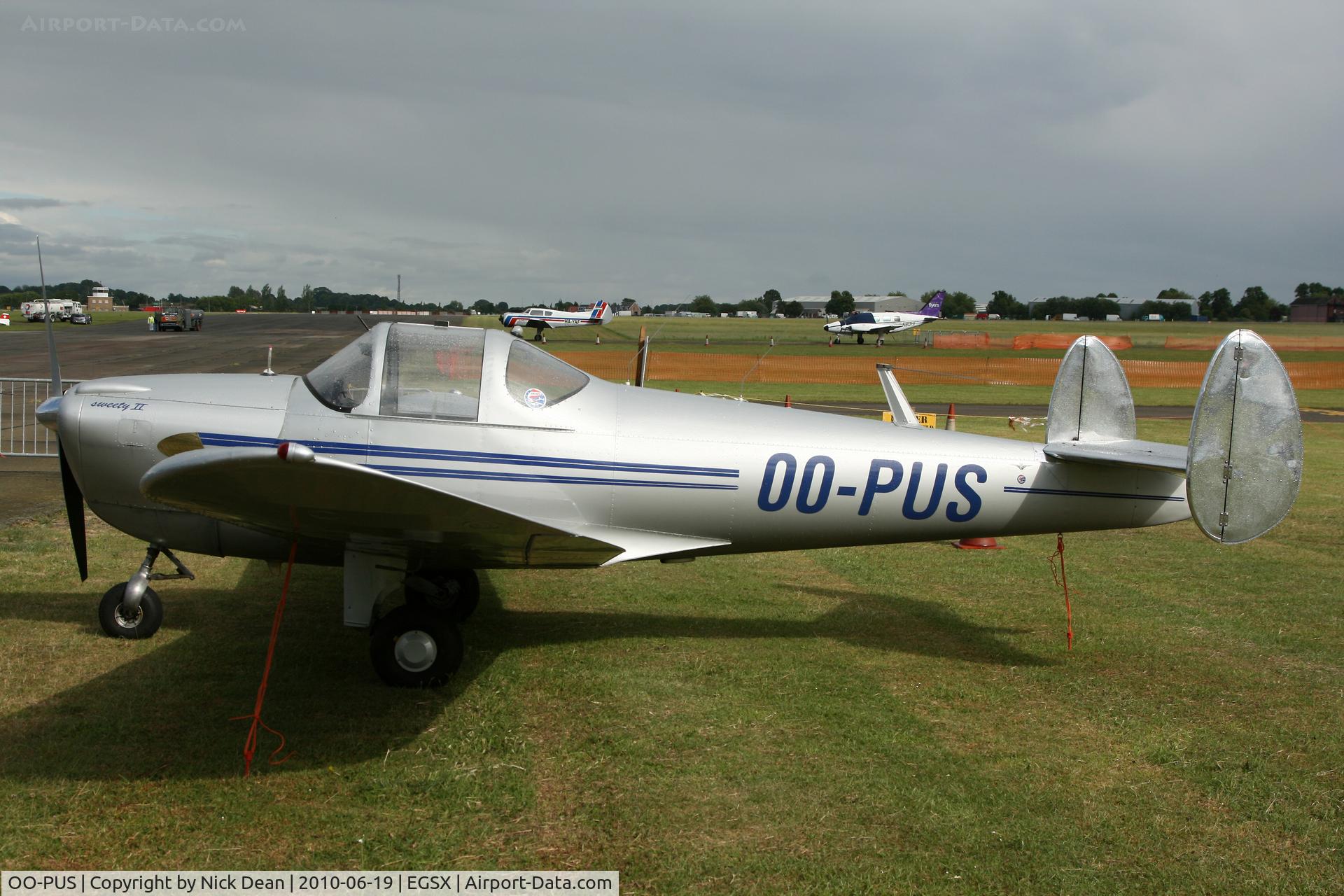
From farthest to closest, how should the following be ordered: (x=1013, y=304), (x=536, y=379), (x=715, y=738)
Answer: (x=1013, y=304) < (x=536, y=379) < (x=715, y=738)

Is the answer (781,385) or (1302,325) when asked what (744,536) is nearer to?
(781,385)

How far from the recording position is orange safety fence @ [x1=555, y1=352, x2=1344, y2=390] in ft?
102

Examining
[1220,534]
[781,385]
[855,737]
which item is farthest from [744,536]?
[781,385]

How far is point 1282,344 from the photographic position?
2643 inches

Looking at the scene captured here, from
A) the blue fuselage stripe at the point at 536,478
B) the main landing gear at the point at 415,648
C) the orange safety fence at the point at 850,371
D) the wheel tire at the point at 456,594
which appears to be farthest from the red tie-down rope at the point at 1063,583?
the orange safety fence at the point at 850,371

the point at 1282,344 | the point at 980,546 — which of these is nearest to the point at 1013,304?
the point at 1282,344

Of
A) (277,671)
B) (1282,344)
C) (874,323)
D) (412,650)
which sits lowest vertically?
→ (277,671)

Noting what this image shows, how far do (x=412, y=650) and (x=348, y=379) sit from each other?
5.33 ft

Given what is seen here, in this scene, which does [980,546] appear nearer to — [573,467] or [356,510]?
[573,467]

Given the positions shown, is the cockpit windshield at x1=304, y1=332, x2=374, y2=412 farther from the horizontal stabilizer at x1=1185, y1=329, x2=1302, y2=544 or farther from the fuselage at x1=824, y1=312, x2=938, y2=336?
the fuselage at x1=824, y1=312, x2=938, y2=336

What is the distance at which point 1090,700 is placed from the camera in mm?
5336

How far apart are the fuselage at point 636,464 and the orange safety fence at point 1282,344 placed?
62236mm

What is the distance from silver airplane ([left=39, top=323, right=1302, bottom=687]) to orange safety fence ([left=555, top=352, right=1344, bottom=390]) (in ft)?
74.4

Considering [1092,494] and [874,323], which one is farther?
[874,323]
